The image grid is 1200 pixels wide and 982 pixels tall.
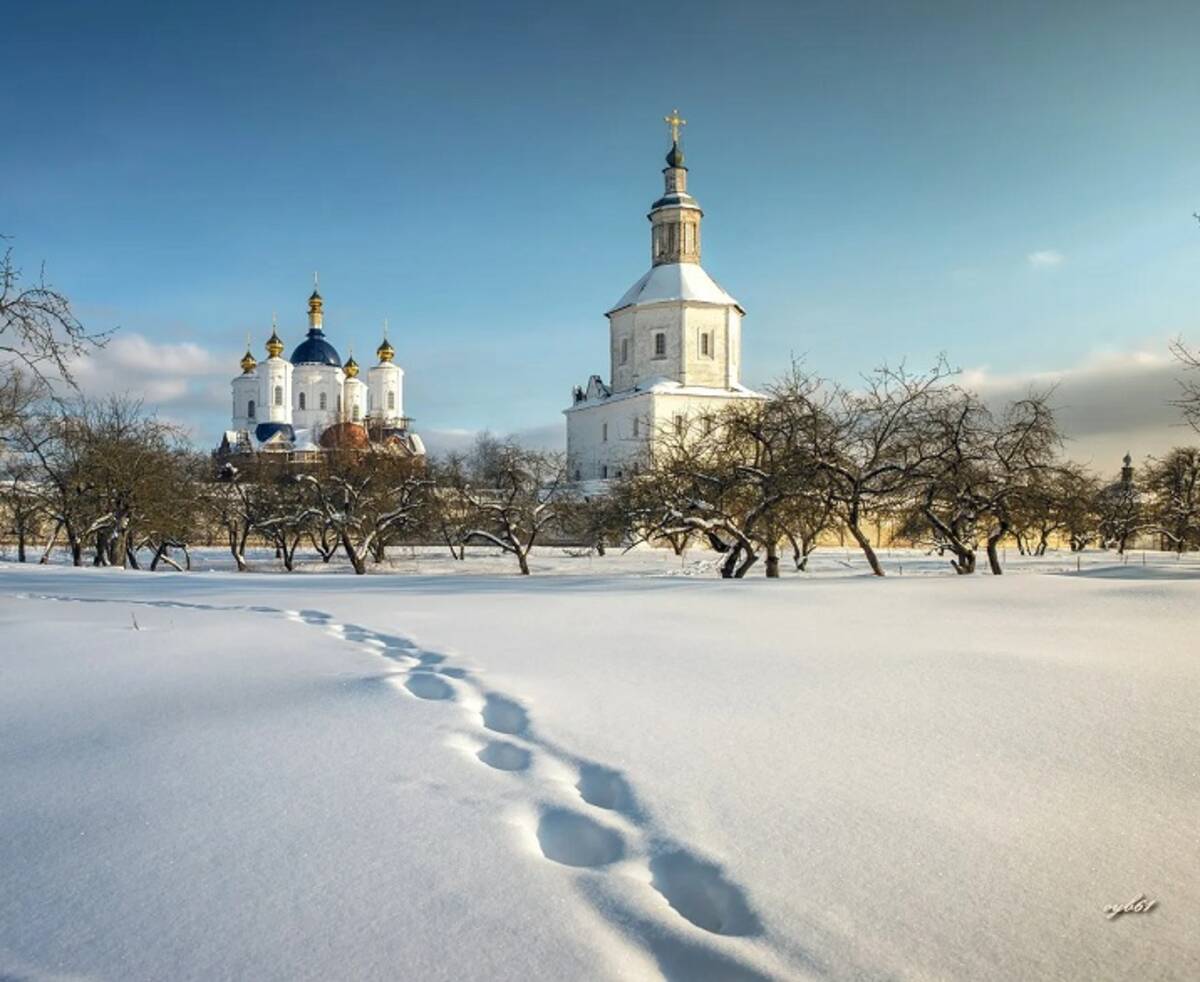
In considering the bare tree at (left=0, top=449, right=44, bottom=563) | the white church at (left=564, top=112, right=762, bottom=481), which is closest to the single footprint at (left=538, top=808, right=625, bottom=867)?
the bare tree at (left=0, top=449, right=44, bottom=563)

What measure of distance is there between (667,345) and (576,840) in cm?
5517

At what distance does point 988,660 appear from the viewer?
5680 millimetres

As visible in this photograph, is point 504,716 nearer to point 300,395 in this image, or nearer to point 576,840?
point 576,840

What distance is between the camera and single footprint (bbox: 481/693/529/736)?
14.5ft

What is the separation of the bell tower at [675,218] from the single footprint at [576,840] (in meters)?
58.5

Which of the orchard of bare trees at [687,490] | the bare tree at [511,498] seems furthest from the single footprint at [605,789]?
the bare tree at [511,498]

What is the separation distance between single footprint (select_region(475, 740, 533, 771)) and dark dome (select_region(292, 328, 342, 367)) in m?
81.9

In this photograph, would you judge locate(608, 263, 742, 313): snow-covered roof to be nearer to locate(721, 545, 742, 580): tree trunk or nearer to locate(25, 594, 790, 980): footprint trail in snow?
locate(721, 545, 742, 580): tree trunk

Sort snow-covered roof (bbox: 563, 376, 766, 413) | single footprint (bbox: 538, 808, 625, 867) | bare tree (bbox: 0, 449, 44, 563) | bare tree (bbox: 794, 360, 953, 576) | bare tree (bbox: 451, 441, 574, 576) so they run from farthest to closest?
snow-covered roof (bbox: 563, 376, 766, 413), bare tree (bbox: 451, 441, 574, 576), bare tree (bbox: 0, 449, 44, 563), bare tree (bbox: 794, 360, 953, 576), single footprint (bbox: 538, 808, 625, 867)

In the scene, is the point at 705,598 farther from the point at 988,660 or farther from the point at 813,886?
the point at 813,886

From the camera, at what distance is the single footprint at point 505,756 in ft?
12.6

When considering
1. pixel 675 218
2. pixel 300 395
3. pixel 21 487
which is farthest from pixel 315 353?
pixel 21 487

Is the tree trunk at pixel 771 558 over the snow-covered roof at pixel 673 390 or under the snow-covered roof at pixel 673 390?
under

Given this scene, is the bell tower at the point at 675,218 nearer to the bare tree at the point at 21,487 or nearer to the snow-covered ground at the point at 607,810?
Answer: the bare tree at the point at 21,487
